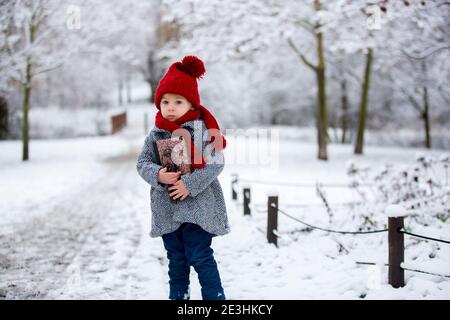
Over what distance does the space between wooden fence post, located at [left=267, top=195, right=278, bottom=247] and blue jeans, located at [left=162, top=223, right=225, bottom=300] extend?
90.8 inches

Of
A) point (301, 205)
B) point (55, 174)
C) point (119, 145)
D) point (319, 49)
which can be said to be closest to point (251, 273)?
point (301, 205)

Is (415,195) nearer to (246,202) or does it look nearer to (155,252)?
(246,202)

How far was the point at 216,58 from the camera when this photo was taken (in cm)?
1357

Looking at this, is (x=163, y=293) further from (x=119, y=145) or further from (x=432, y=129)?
(x=432, y=129)

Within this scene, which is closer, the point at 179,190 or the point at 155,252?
the point at 179,190

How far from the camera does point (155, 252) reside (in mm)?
5461

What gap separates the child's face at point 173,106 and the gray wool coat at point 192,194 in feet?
0.33

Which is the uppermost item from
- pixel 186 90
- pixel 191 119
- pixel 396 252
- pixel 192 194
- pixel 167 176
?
pixel 186 90

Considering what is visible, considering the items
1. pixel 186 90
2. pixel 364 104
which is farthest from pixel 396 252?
pixel 364 104

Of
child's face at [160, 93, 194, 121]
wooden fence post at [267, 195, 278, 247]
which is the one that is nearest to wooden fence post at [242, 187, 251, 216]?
wooden fence post at [267, 195, 278, 247]

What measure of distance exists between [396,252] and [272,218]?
77.0 inches

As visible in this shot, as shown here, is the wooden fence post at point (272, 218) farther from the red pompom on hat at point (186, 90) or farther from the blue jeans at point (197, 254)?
the red pompom on hat at point (186, 90)

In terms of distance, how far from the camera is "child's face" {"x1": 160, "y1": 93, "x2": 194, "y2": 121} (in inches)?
127

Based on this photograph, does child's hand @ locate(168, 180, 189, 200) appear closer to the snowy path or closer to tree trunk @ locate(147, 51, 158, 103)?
the snowy path
